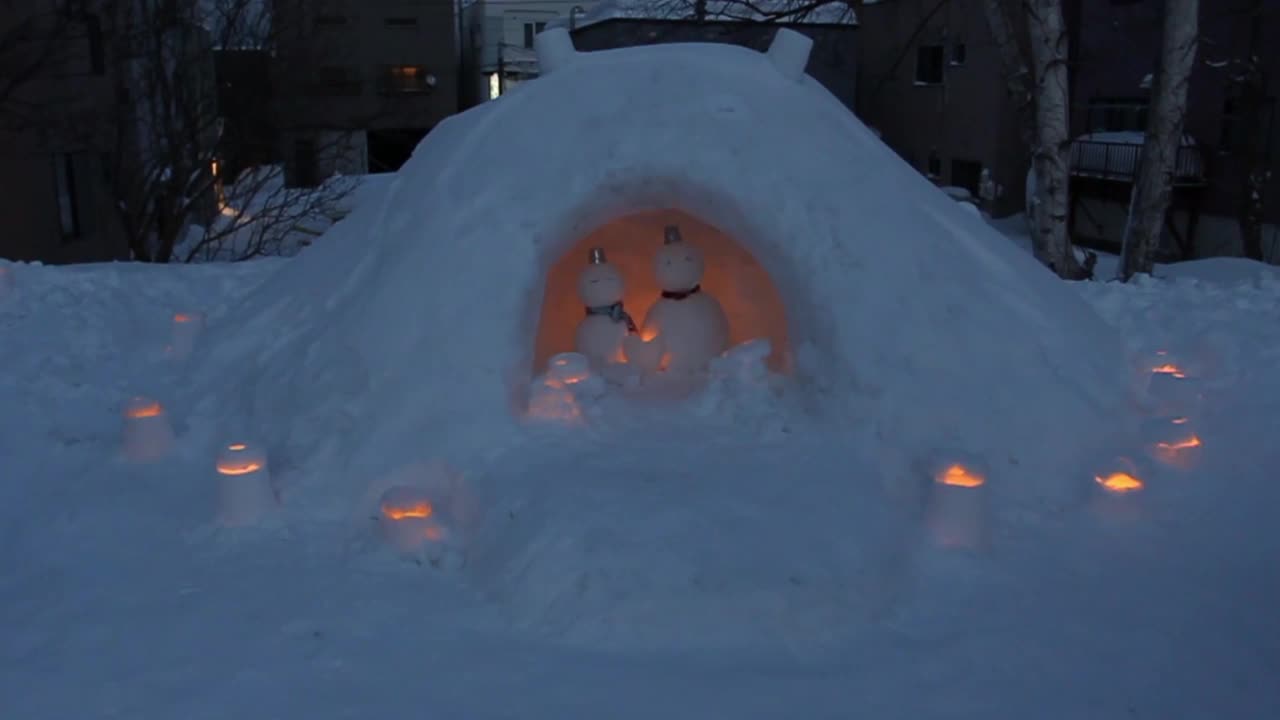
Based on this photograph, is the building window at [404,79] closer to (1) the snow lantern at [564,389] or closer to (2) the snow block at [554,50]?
(2) the snow block at [554,50]

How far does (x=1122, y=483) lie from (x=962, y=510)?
2.46 feet

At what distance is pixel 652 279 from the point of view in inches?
226

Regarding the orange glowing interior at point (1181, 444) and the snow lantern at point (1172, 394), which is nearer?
the orange glowing interior at point (1181, 444)

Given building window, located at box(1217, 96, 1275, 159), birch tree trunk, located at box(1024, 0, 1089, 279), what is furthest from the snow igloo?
building window, located at box(1217, 96, 1275, 159)

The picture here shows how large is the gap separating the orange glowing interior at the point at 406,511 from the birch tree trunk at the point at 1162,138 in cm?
662

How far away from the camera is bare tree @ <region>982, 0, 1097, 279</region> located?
7520 mm

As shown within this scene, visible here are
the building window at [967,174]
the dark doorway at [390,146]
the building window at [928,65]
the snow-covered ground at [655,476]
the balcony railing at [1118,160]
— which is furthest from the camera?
the dark doorway at [390,146]

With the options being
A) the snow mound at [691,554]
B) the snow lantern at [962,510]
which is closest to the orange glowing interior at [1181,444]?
the snow lantern at [962,510]

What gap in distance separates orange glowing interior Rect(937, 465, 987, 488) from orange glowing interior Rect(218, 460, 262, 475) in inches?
100.0

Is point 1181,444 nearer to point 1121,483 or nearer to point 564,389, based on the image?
point 1121,483

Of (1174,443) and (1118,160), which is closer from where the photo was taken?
(1174,443)

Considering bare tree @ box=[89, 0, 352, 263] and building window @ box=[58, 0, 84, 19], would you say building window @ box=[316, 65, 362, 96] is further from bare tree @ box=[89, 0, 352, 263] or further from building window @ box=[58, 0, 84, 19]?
building window @ box=[58, 0, 84, 19]

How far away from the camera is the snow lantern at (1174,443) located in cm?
413

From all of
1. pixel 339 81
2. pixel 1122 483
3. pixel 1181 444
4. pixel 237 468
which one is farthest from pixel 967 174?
pixel 237 468
